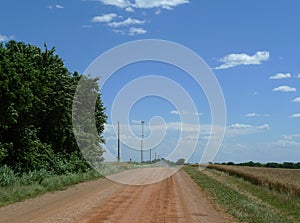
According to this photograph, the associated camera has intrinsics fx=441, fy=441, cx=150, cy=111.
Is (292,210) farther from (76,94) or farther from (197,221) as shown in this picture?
(76,94)

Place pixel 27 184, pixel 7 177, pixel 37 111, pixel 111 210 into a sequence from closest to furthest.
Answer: pixel 111 210 → pixel 7 177 → pixel 27 184 → pixel 37 111

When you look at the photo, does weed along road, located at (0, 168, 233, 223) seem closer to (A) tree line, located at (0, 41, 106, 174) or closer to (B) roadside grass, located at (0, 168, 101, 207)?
(B) roadside grass, located at (0, 168, 101, 207)

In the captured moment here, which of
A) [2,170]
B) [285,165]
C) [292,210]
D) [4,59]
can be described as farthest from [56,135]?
[285,165]

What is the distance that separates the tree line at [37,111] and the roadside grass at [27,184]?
39.5 inches

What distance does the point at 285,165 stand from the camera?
116 meters

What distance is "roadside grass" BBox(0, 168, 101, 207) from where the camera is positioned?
61.0 ft

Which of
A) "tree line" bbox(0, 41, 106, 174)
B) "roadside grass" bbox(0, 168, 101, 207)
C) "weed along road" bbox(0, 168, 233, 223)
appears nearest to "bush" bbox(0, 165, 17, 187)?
"roadside grass" bbox(0, 168, 101, 207)

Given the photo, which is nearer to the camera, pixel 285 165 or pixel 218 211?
pixel 218 211

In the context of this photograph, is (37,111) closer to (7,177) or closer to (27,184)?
(27,184)

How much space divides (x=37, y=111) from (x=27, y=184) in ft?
25.5

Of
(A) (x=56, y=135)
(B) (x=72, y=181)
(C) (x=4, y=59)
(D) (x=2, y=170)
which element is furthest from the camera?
(A) (x=56, y=135)

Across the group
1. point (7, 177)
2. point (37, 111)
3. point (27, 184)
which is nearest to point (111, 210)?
point (7, 177)

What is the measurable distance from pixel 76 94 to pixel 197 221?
23.8 metres

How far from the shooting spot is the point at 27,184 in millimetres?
23562
